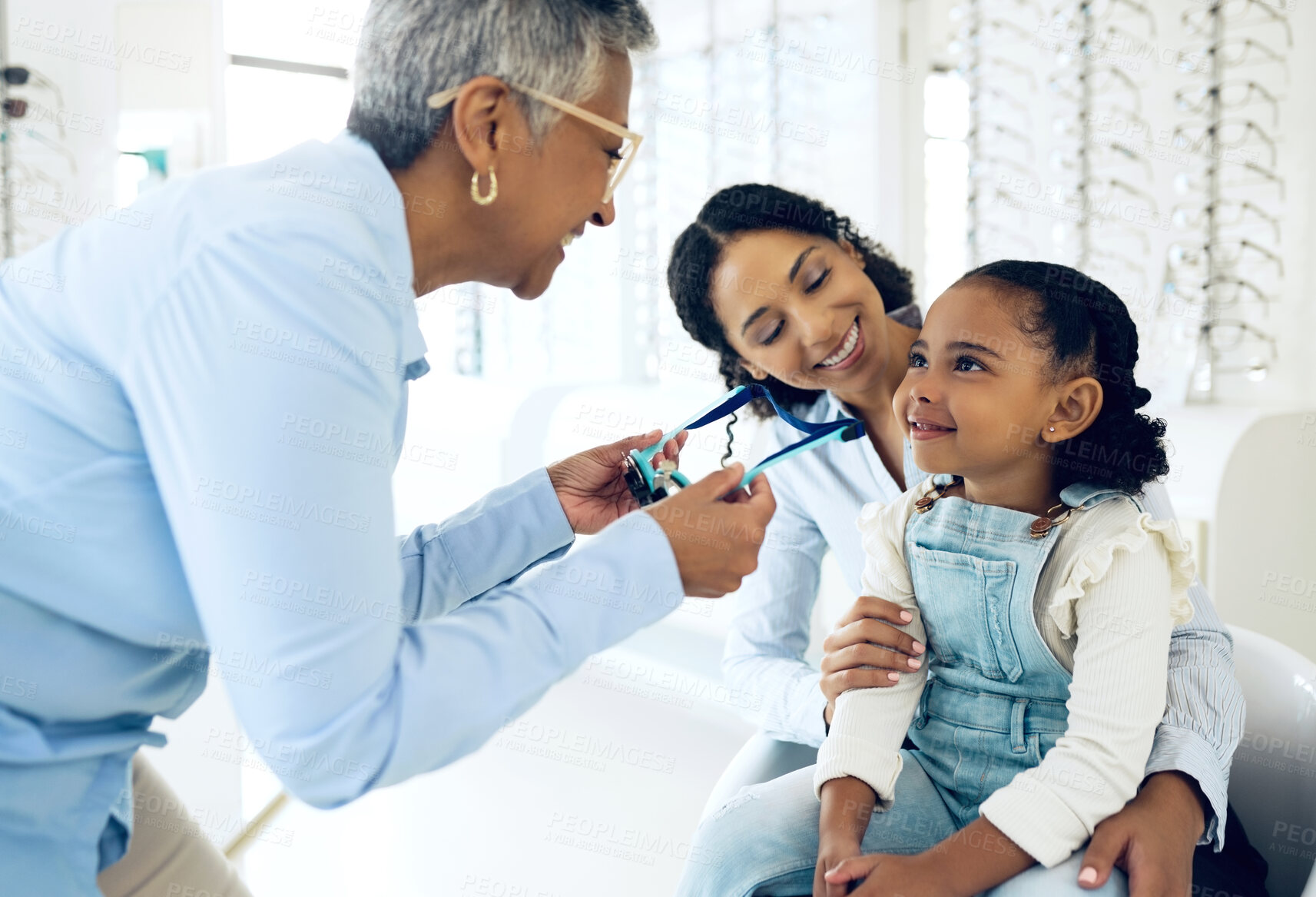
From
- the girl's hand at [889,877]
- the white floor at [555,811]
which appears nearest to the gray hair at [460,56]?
the girl's hand at [889,877]

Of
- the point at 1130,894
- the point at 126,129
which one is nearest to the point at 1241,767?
the point at 1130,894

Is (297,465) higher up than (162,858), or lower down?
higher up

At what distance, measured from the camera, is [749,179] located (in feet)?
11.4

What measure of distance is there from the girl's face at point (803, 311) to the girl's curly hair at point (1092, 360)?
26cm

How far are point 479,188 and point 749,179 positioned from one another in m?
2.64

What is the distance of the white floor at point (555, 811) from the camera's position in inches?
91.3

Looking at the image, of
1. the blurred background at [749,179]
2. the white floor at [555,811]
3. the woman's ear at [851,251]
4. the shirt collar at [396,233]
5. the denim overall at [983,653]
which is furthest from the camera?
the white floor at [555,811]

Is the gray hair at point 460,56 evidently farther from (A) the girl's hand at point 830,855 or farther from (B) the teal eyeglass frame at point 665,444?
(A) the girl's hand at point 830,855

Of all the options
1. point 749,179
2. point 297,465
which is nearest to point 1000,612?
point 297,465

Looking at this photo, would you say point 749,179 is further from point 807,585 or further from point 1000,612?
point 1000,612

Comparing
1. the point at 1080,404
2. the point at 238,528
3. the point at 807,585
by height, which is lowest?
the point at 807,585

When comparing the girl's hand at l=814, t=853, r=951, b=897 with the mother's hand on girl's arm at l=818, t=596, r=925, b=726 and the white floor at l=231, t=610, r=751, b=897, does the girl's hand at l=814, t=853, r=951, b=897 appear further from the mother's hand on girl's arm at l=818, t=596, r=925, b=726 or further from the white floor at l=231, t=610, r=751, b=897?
the white floor at l=231, t=610, r=751, b=897

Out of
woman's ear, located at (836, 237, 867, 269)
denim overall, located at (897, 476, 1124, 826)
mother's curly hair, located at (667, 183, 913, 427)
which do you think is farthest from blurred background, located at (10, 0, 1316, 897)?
denim overall, located at (897, 476, 1124, 826)

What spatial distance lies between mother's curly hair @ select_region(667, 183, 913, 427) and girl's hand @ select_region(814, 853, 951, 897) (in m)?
0.82
